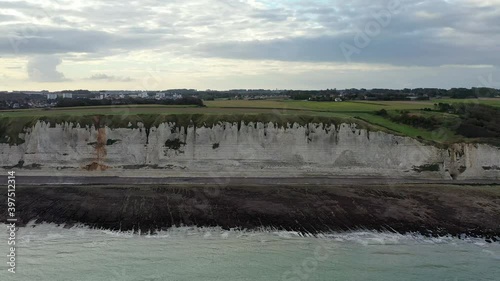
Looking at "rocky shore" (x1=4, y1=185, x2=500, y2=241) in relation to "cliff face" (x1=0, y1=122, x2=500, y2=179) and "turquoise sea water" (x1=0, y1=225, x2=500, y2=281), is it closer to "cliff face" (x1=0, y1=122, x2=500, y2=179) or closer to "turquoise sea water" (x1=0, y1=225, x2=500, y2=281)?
"turquoise sea water" (x1=0, y1=225, x2=500, y2=281)

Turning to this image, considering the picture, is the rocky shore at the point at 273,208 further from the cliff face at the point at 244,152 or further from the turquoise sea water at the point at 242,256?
the cliff face at the point at 244,152

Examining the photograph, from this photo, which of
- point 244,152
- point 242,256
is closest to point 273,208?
point 242,256

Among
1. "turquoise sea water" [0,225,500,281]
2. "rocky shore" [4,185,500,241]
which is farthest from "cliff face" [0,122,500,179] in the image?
"turquoise sea water" [0,225,500,281]

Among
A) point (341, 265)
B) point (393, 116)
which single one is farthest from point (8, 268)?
point (393, 116)

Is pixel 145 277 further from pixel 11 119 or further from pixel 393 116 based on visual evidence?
pixel 393 116

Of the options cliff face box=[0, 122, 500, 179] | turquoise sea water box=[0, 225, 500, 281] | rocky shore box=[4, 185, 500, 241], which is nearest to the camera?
turquoise sea water box=[0, 225, 500, 281]

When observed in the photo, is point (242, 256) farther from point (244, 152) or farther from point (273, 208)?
point (244, 152)
